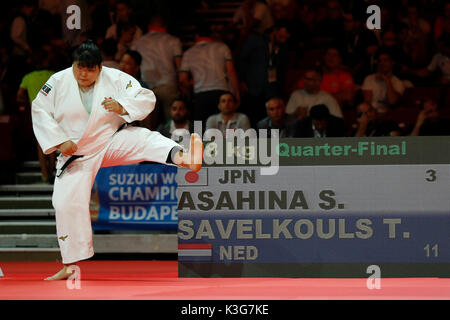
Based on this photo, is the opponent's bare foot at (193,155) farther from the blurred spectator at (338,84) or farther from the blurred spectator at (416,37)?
the blurred spectator at (416,37)

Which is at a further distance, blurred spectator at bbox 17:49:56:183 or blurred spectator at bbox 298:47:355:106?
blurred spectator at bbox 298:47:355:106

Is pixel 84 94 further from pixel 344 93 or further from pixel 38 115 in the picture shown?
pixel 344 93

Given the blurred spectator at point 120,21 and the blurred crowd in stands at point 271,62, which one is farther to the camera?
the blurred spectator at point 120,21

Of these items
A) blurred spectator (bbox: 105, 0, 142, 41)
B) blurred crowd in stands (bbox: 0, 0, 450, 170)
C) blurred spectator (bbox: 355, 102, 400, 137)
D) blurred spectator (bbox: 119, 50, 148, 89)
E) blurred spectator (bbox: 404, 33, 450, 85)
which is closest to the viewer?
blurred spectator (bbox: 355, 102, 400, 137)

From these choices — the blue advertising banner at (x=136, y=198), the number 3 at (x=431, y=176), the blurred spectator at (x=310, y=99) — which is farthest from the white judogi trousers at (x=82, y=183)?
the blurred spectator at (x=310, y=99)

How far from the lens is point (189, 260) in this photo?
5578 mm

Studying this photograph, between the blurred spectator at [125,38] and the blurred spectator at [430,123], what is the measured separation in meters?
3.52

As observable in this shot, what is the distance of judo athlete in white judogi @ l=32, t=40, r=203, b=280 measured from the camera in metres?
5.29

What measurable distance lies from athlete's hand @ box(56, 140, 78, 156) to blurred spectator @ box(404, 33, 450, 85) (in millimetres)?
5064

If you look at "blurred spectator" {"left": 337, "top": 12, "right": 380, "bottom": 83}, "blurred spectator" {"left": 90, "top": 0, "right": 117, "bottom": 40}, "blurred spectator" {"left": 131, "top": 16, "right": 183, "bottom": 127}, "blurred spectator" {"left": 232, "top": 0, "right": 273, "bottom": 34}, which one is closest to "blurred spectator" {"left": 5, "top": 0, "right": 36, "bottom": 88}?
"blurred spectator" {"left": 90, "top": 0, "right": 117, "bottom": 40}

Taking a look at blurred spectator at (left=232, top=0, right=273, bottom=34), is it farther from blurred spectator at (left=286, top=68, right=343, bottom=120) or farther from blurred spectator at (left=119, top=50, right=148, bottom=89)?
blurred spectator at (left=119, top=50, right=148, bottom=89)

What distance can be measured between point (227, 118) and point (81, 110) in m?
2.43

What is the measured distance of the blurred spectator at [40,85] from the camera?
8328mm

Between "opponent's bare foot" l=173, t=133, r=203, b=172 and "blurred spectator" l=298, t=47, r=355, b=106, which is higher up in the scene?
"blurred spectator" l=298, t=47, r=355, b=106
